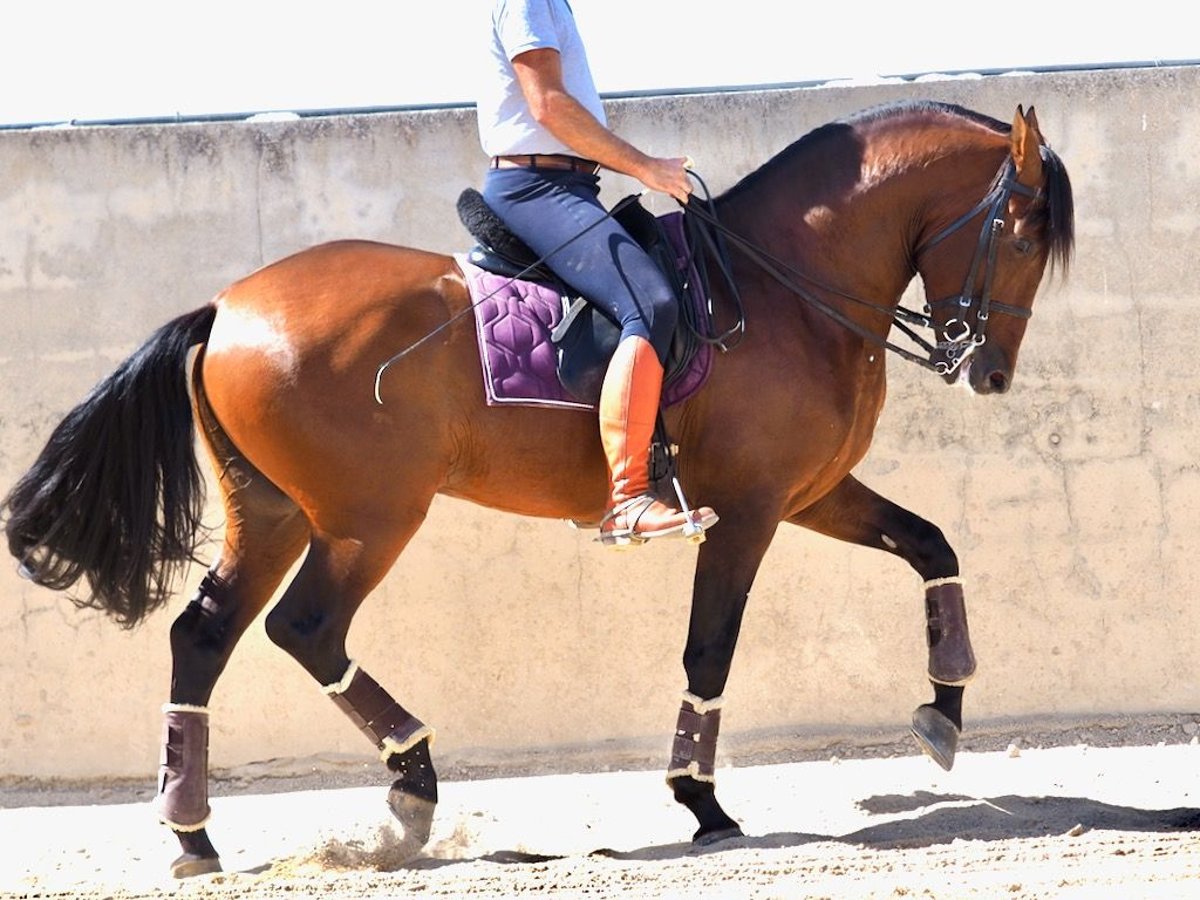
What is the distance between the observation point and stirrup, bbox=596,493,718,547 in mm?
5039

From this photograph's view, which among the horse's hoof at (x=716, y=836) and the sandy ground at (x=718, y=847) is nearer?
the sandy ground at (x=718, y=847)

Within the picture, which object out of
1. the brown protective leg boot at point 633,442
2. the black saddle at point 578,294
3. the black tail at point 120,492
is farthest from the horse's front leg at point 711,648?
the black tail at point 120,492

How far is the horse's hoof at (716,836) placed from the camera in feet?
18.0

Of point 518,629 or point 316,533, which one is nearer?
point 316,533

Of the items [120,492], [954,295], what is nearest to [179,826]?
[120,492]

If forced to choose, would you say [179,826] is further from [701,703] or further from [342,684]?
[701,703]

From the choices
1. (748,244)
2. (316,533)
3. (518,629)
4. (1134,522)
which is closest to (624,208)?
(748,244)

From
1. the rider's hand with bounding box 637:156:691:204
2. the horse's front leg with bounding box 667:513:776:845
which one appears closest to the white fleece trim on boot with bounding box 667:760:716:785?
the horse's front leg with bounding box 667:513:776:845

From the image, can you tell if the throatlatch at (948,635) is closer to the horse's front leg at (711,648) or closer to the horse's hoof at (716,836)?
the horse's front leg at (711,648)

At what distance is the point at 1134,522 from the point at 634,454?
284 cm

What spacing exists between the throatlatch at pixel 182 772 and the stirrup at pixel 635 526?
5.15ft

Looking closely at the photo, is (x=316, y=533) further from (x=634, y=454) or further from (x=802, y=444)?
(x=802, y=444)

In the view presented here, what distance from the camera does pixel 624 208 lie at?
5594 mm

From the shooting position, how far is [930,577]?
5941mm
